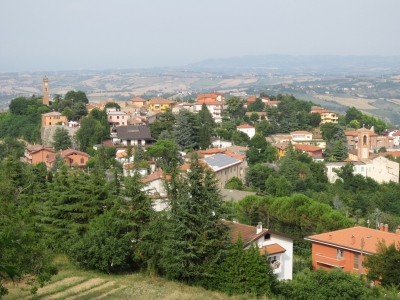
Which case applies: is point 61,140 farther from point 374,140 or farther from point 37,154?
point 374,140

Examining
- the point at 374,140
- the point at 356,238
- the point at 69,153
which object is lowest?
the point at 374,140

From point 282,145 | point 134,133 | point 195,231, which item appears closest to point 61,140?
point 134,133

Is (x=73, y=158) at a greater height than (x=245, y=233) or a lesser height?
lesser

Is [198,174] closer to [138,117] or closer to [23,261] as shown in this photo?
[23,261]

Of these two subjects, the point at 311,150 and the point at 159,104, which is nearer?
the point at 311,150

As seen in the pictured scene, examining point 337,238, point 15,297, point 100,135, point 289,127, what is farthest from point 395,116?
point 15,297

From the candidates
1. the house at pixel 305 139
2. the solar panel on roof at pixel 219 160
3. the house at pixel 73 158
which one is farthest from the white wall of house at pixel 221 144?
the house at pixel 73 158

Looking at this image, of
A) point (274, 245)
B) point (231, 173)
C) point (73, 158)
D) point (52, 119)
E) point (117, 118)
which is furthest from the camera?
point (117, 118)
